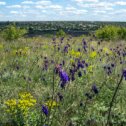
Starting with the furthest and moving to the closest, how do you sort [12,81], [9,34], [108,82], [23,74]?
[9,34] → [23,74] → [12,81] → [108,82]

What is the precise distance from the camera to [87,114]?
15.7 feet

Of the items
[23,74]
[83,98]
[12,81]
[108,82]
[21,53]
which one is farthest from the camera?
[21,53]

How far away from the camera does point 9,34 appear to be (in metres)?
23.0

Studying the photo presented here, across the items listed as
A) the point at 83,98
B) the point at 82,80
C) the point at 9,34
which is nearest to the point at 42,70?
the point at 82,80

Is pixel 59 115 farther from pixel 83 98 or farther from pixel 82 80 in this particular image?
pixel 82 80

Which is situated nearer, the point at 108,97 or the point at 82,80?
the point at 108,97

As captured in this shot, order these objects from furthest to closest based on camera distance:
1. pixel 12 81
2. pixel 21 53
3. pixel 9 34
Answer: pixel 9 34, pixel 21 53, pixel 12 81

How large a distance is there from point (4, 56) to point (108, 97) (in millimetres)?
5234

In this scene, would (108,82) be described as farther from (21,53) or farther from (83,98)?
(21,53)

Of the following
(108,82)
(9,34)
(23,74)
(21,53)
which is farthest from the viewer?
(9,34)

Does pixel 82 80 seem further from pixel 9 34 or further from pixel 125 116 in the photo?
pixel 9 34

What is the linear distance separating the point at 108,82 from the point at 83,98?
111 centimetres

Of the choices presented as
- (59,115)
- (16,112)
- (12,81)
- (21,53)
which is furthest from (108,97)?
(21,53)

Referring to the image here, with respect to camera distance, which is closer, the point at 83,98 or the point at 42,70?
the point at 83,98
